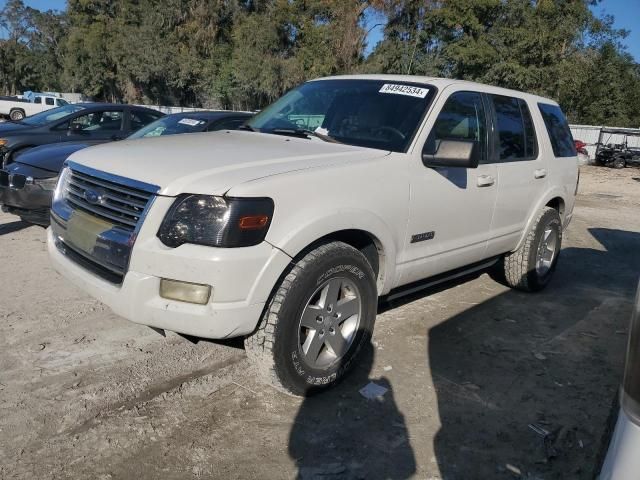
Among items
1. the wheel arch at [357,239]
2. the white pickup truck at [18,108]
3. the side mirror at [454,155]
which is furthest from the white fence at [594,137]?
the white pickup truck at [18,108]

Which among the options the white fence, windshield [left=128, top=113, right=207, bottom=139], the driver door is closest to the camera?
the driver door

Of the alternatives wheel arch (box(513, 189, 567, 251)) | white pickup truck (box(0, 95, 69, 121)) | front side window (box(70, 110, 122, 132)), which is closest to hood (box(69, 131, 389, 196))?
wheel arch (box(513, 189, 567, 251))

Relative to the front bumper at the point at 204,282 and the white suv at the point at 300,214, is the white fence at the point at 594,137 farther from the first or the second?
the front bumper at the point at 204,282

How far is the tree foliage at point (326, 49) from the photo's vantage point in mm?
29953

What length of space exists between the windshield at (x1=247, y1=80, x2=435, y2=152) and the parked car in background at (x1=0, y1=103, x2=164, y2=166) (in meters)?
5.42

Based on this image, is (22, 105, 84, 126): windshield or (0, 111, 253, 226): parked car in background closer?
(0, 111, 253, 226): parked car in background

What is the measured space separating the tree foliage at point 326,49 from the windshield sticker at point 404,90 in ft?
91.5

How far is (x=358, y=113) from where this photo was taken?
4.06 meters

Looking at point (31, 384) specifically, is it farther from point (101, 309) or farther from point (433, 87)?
point (433, 87)

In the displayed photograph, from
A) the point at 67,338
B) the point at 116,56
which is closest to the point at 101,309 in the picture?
the point at 67,338

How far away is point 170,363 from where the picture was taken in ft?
12.1

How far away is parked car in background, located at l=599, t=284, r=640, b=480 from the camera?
1402 mm

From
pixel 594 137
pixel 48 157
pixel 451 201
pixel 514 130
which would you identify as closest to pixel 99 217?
pixel 451 201

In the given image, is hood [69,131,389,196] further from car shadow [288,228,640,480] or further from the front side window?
the front side window
